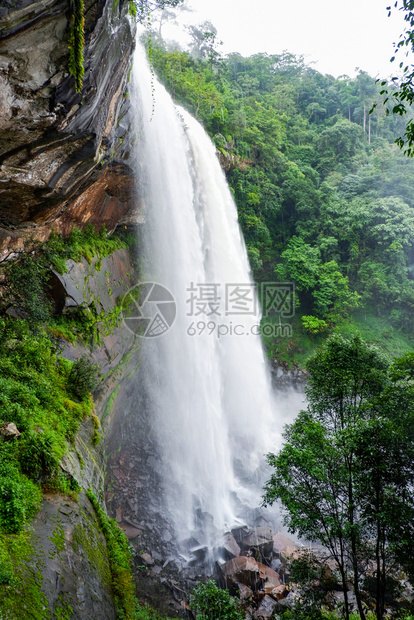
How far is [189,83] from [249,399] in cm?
1677

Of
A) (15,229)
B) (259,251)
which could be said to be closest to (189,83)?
(259,251)

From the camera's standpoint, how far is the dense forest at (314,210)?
1959 centimetres

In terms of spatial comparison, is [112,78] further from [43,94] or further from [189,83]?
[189,83]

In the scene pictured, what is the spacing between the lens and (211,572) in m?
7.91

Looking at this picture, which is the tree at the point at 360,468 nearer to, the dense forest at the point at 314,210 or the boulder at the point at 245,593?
the boulder at the point at 245,593

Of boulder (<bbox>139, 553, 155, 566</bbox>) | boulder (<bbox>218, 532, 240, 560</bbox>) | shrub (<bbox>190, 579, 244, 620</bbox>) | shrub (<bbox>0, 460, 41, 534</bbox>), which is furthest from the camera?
boulder (<bbox>218, 532, 240, 560</bbox>)

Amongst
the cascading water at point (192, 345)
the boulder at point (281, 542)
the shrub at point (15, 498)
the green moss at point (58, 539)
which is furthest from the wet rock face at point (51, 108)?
the boulder at point (281, 542)

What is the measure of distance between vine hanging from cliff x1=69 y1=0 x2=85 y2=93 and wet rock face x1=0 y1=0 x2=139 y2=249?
8 cm

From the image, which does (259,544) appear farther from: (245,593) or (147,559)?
(147,559)

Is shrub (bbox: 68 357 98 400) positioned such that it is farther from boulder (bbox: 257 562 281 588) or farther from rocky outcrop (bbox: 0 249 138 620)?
boulder (bbox: 257 562 281 588)

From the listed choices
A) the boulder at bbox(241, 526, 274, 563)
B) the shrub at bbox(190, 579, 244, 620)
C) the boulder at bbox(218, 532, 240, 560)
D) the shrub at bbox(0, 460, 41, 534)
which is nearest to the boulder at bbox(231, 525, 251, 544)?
the boulder at bbox(241, 526, 274, 563)

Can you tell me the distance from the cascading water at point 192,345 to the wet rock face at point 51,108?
3821 millimetres

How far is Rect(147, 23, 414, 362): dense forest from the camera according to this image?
771 inches

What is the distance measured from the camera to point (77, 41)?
4.52 meters
